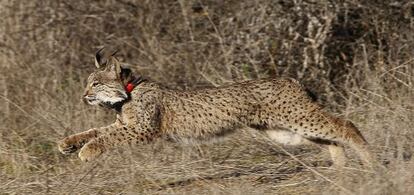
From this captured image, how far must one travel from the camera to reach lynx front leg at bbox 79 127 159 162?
22.3 feet

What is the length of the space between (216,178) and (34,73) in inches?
150

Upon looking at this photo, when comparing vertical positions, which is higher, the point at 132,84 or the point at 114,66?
the point at 114,66

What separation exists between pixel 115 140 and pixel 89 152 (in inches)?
12.1

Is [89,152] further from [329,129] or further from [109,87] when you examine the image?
[329,129]

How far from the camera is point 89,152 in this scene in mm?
6785

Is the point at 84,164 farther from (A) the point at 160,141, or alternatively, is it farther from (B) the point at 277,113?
(B) the point at 277,113

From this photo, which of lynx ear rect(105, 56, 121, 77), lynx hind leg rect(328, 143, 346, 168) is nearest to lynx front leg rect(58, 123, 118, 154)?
lynx ear rect(105, 56, 121, 77)

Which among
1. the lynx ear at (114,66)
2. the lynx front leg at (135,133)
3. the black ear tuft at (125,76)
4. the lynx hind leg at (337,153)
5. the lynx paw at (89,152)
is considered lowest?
the lynx hind leg at (337,153)

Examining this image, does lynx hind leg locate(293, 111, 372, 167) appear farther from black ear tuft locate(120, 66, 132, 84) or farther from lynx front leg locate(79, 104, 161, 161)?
black ear tuft locate(120, 66, 132, 84)

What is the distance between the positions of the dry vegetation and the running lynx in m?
0.21

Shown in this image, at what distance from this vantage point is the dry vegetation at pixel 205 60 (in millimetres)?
7539

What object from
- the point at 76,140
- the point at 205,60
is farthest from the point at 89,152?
the point at 205,60

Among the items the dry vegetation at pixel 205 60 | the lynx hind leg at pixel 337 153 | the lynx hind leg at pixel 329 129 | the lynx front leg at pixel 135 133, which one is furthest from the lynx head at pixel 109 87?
the lynx hind leg at pixel 337 153

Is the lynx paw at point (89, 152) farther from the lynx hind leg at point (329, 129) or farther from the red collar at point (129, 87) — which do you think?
the lynx hind leg at point (329, 129)
